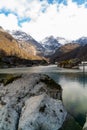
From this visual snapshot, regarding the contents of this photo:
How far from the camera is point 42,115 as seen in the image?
61.4ft

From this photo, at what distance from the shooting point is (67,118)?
792 inches

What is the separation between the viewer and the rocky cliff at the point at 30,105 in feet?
61.0

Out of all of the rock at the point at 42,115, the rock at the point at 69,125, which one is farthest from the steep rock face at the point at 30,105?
the rock at the point at 69,125

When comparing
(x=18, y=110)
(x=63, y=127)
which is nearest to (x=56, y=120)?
(x=63, y=127)

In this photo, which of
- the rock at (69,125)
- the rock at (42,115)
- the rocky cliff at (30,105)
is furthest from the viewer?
the rock at (69,125)

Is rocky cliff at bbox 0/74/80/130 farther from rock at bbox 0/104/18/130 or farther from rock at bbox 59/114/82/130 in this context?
rock at bbox 59/114/82/130

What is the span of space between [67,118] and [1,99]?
6.61 m

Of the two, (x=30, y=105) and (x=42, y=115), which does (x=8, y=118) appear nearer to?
(x=30, y=105)

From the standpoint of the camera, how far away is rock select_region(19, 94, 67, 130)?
18.4 meters

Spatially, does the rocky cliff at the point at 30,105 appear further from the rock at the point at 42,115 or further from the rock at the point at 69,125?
the rock at the point at 69,125

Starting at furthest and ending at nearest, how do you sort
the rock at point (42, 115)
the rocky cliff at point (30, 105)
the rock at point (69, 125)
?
1. the rock at point (69, 125)
2. the rocky cliff at point (30, 105)
3. the rock at point (42, 115)

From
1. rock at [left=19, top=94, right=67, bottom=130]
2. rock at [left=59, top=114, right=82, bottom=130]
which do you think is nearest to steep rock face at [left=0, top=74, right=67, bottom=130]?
rock at [left=19, top=94, right=67, bottom=130]

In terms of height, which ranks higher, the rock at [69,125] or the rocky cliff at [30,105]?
the rocky cliff at [30,105]

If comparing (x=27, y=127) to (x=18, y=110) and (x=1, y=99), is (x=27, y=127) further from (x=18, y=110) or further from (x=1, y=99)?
(x=1, y=99)
